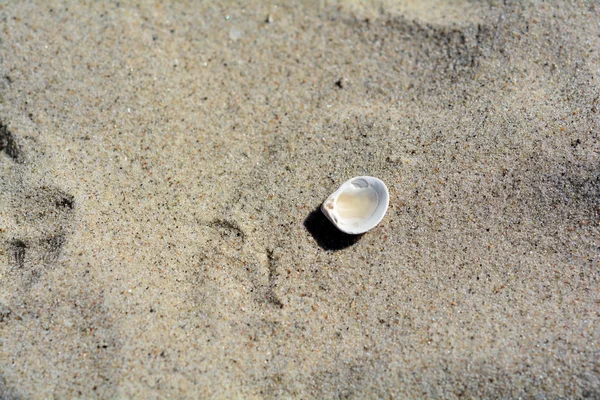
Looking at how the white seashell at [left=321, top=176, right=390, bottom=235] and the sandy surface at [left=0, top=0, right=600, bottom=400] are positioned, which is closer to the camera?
the sandy surface at [left=0, top=0, right=600, bottom=400]

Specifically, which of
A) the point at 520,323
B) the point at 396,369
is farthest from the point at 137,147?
the point at 520,323

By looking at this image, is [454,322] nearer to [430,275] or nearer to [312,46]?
[430,275]

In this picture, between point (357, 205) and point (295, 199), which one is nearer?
point (357, 205)

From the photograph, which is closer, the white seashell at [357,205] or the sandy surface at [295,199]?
the sandy surface at [295,199]
